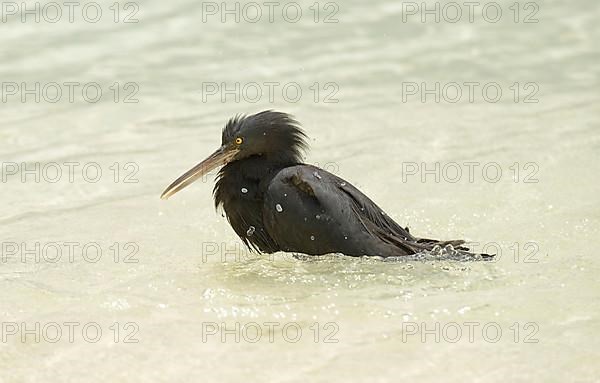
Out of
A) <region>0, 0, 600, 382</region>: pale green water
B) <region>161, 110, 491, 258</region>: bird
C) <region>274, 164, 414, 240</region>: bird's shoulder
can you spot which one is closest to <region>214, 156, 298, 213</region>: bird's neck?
<region>161, 110, 491, 258</region>: bird

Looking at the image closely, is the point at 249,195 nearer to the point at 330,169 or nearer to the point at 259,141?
the point at 259,141

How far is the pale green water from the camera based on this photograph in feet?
17.2

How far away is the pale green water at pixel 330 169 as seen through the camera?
525 centimetres

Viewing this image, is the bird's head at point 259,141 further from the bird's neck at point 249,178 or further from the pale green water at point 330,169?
the pale green water at point 330,169

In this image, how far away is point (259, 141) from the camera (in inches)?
254

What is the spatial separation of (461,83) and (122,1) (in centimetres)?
463

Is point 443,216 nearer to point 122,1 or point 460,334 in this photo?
point 460,334

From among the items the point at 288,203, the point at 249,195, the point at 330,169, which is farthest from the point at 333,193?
the point at 330,169

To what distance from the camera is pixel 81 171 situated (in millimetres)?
8453

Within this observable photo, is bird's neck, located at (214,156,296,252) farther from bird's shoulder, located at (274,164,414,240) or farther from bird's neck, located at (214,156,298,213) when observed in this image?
bird's shoulder, located at (274,164,414,240)

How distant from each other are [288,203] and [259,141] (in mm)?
443

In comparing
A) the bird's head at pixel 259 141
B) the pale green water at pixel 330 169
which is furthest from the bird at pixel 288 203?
the pale green water at pixel 330 169

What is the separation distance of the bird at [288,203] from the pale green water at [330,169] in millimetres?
126

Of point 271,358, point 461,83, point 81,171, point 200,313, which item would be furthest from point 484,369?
point 461,83
